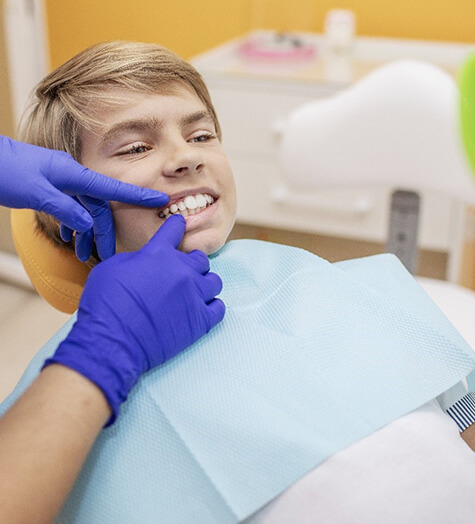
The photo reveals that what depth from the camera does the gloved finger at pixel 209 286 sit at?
0.90 m

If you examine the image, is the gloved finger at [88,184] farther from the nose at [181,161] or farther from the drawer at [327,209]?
the drawer at [327,209]

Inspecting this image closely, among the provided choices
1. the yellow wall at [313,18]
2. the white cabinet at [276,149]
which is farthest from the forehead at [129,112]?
the white cabinet at [276,149]

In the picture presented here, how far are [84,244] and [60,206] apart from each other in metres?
0.16

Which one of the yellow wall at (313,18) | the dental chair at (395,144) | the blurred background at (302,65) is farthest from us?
the yellow wall at (313,18)

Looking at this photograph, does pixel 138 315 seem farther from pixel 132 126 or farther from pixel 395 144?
pixel 395 144

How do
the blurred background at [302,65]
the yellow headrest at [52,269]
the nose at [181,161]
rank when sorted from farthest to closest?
the blurred background at [302,65], the yellow headrest at [52,269], the nose at [181,161]

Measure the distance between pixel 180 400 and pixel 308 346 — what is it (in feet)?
0.55

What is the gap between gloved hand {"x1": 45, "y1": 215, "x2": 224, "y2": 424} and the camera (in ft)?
2.48

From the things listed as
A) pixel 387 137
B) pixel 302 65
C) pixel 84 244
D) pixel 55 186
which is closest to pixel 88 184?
pixel 55 186

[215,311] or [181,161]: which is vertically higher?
[181,161]

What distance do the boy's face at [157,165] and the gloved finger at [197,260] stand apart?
52 mm

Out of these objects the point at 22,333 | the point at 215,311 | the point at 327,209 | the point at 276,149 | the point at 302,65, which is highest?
the point at 215,311

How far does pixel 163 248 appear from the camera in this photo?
0.90m

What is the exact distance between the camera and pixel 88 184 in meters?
0.92
